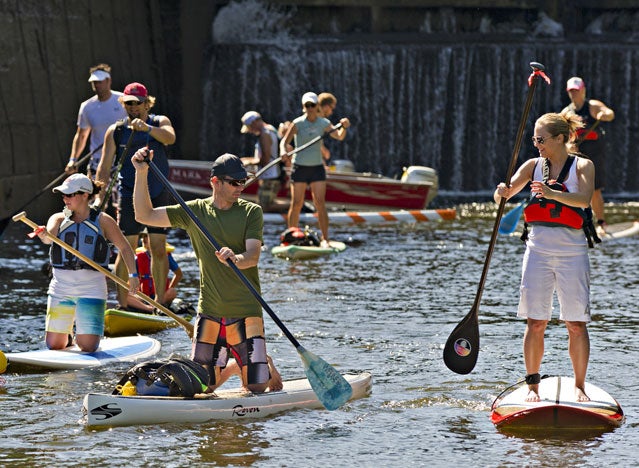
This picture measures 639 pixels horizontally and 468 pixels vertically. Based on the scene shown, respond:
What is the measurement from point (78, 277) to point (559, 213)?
3.42 meters

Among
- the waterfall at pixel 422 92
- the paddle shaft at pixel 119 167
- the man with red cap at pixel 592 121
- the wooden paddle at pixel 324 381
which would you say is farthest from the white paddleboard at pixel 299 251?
the waterfall at pixel 422 92

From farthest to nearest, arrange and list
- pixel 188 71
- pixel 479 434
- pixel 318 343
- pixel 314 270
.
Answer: pixel 188 71 → pixel 314 270 → pixel 318 343 → pixel 479 434

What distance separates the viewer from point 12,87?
19234 millimetres

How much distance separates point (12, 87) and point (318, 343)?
402 inches

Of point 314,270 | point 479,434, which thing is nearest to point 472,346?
point 479,434

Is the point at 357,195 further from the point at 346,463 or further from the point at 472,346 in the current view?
the point at 346,463

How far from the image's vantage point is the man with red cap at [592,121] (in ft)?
51.1

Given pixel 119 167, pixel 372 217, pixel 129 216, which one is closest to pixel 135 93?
pixel 119 167

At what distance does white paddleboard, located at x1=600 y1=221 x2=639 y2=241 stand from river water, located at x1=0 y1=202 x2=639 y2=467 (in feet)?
3.76

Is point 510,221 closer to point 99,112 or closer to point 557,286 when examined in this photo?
point 99,112

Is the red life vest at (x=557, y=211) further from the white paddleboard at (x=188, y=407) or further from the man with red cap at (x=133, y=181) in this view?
the man with red cap at (x=133, y=181)

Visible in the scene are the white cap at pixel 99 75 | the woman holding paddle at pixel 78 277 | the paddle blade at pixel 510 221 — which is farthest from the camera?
the paddle blade at pixel 510 221

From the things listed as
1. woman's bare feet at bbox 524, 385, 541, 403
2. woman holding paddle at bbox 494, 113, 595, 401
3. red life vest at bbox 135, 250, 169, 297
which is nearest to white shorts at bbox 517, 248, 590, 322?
woman holding paddle at bbox 494, 113, 595, 401

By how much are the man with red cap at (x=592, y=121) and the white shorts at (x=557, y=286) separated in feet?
24.6
